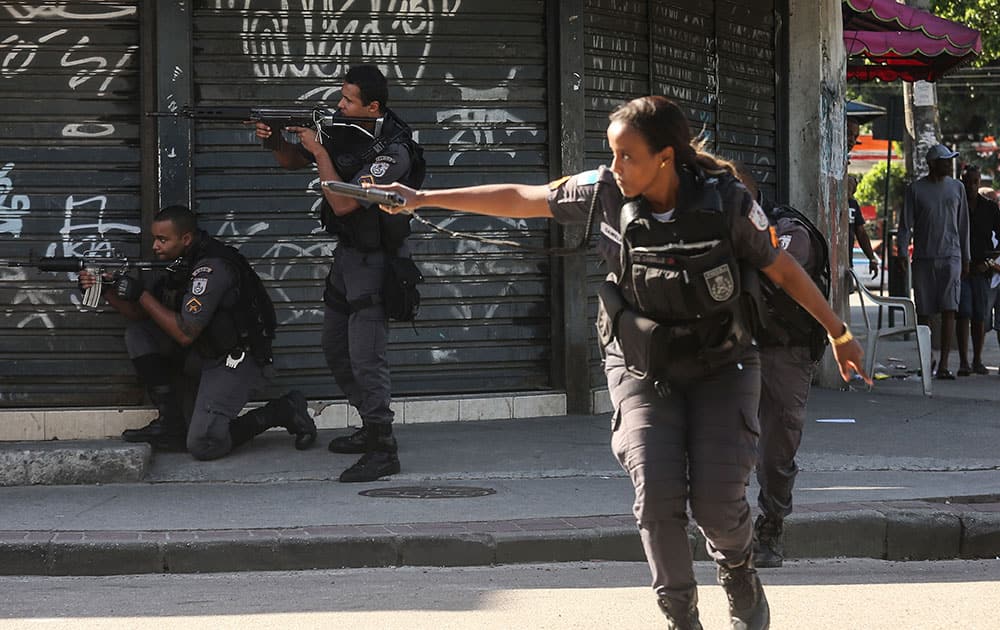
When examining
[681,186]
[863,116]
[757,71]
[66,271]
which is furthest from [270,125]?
[863,116]

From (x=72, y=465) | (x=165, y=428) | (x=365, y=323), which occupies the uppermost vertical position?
(x=365, y=323)

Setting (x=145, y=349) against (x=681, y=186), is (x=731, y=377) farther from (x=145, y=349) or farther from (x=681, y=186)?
(x=145, y=349)

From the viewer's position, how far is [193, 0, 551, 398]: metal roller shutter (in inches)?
358

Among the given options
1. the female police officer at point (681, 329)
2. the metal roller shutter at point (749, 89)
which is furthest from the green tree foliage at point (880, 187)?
the female police officer at point (681, 329)

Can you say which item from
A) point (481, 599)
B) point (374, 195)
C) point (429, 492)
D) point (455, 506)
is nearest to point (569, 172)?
point (429, 492)

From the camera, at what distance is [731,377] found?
444 cm

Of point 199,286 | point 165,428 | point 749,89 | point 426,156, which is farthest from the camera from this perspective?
point 749,89

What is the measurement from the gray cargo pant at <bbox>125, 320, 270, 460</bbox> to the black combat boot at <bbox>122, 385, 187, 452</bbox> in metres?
0.08

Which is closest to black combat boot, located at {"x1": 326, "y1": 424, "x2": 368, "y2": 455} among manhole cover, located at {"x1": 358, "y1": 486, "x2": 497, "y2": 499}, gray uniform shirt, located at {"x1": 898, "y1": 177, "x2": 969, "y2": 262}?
manhole cover, located at {"x1": 358, "y1": 486, "x2": 497, "y2": 499}

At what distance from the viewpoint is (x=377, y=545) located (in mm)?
6332

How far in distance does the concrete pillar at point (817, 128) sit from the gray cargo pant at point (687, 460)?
24.8ft

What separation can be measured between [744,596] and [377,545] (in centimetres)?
216

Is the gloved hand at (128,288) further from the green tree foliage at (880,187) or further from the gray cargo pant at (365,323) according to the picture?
the green tree foliage at (880,187)

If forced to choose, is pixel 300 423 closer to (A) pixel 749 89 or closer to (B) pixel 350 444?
(B) pixel 350 444
